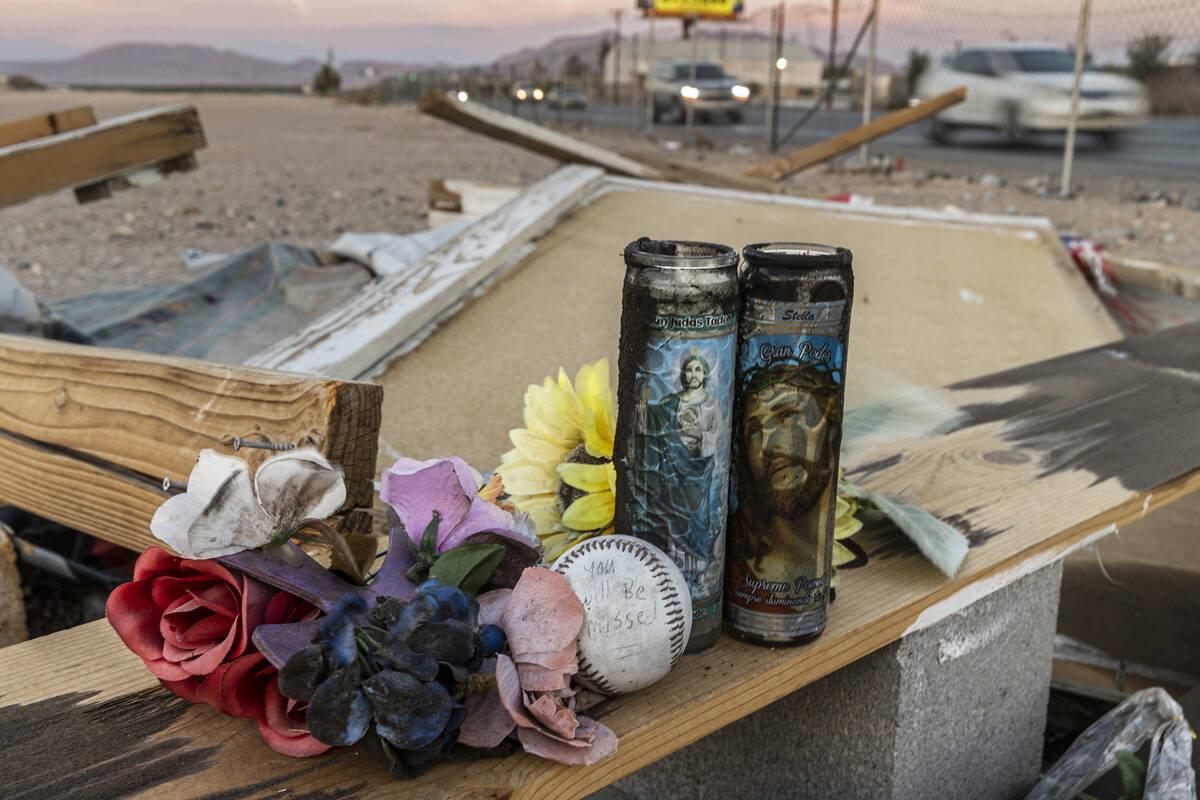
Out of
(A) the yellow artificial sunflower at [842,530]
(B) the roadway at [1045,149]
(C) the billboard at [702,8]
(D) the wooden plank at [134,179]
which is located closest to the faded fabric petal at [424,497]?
(A) the yellow artificial sunflower at [842,530]

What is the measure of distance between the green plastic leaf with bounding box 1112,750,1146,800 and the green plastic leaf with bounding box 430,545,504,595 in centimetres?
100

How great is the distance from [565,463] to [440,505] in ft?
0.56

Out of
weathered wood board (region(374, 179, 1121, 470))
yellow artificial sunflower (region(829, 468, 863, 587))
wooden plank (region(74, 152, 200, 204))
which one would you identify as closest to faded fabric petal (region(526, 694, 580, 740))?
yellow artificial sunflower (region(829, 468, 863, 587))

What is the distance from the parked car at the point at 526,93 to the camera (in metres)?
19.0

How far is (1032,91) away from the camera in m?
11.0

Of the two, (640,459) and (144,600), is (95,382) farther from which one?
(640,459)

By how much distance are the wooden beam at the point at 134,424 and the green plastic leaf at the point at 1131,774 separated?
107 centimetres

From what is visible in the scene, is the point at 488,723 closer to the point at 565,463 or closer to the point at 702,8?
the point at 565,463

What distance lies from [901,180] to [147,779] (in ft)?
31.9

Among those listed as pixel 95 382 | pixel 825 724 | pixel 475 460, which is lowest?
pixel 825 724

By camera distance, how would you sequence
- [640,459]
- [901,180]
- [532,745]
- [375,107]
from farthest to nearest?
[375,107] < [901,180] < [640,459] < [532,745]

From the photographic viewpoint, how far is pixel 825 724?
138 centimetres

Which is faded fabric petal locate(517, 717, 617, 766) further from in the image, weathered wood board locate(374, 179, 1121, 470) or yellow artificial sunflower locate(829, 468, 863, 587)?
weathered wood board locate(374, 179, 1121, 470)

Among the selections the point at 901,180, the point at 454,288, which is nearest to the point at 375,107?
the point at 901,180
